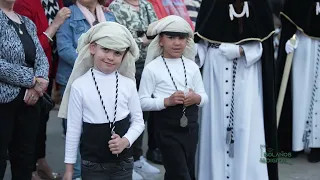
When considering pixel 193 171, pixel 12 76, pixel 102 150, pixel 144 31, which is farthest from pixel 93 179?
pixel 144 31

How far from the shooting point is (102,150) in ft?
11.7

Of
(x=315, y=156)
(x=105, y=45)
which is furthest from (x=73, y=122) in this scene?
(x=315, y=156)

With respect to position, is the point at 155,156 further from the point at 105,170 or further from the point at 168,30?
the point at 105,170

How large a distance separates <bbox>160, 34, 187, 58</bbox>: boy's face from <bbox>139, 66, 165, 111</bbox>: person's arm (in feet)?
0.69

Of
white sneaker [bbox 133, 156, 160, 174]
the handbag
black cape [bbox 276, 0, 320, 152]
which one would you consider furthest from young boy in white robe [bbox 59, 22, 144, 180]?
black cape [bbox 276, 0, 320, 152]

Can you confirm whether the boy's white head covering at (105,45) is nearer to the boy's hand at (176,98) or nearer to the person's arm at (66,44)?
A: the boy's hand at (176,98)

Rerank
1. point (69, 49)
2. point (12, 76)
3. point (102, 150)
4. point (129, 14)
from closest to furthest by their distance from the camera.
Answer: point (102, 150) < point (12, 76) < point (69, 49) < point (129, 14)

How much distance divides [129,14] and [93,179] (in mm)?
1980

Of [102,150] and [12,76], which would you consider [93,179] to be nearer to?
[102,150]

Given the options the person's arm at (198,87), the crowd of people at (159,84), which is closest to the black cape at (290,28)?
the crowd of people at (159,84)

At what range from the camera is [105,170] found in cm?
357

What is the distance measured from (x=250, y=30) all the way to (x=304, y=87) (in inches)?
65.4

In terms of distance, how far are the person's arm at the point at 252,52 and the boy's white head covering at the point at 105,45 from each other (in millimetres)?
1306

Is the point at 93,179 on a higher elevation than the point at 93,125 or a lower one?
lower
